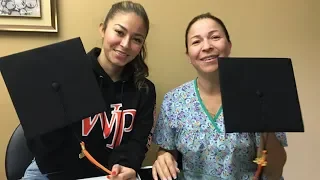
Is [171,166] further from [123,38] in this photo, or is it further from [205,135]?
[123,38]

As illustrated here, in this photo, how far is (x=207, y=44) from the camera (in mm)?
1130

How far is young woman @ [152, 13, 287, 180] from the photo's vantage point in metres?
1.11

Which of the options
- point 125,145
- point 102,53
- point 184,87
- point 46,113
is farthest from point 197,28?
point 46,113

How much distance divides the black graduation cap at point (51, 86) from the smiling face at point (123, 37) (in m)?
0.19

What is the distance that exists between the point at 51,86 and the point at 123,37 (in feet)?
1.06

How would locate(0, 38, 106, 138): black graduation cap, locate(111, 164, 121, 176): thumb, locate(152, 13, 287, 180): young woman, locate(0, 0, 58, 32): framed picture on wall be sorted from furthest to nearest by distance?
locate(0, 0, 58, 32): framed picture on wall → locate(152, 13, 287, 180): young woman → locate(111, 164, 121, 176): thumb → locate(0, 38, 106, 138): black graduation cap

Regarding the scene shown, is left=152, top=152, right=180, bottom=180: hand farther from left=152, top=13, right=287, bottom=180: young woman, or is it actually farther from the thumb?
the thumb

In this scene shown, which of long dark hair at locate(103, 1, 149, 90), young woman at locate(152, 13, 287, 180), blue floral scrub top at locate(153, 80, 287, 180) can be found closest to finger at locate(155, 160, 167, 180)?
young woman at locate(152, 13, 287, 180)

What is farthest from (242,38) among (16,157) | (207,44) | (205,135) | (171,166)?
(16,157)

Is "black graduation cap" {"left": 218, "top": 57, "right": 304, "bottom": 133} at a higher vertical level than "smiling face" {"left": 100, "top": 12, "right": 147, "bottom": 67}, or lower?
lower

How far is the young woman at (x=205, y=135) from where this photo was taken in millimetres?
1112

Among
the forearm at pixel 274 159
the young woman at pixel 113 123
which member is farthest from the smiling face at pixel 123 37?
the forearm at pixel 274 159

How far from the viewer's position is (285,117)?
92cm

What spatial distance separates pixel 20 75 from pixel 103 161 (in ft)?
1.42
